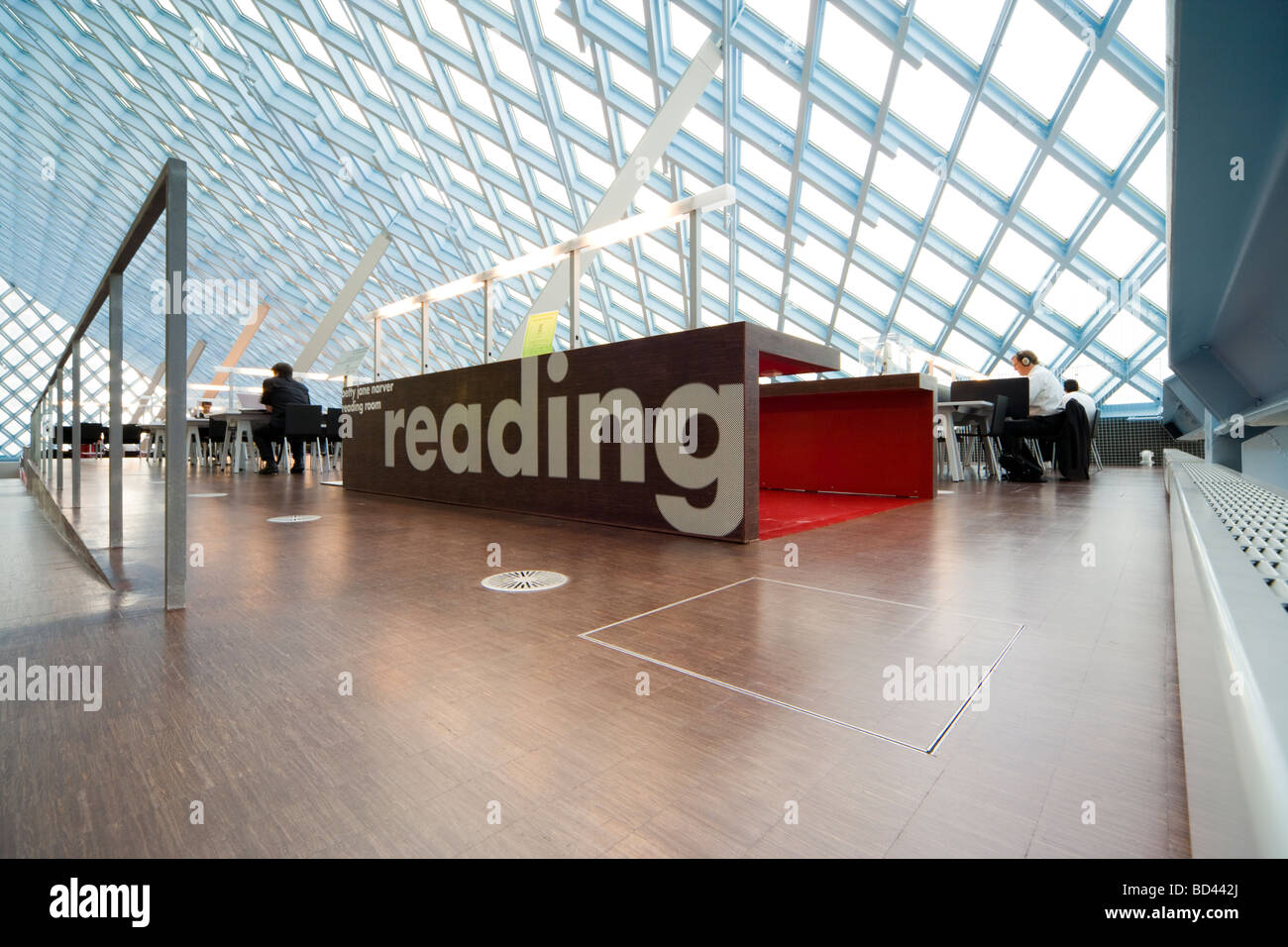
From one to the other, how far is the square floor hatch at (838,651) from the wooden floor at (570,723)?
0.05 feet

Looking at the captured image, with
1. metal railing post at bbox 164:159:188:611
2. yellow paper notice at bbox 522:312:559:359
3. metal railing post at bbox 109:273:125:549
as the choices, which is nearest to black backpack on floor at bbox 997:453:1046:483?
yellow paper notice at bbox 522:312:559:359

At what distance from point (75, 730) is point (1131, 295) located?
15469 millimetres

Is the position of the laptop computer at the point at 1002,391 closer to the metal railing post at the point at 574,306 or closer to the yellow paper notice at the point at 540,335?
the metal railing post at the point at 574,306

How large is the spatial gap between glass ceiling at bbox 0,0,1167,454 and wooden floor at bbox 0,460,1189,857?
17.9 ft

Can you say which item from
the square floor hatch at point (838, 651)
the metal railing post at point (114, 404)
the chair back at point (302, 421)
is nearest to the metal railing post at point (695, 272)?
the square floor hatch at point (838, 651)

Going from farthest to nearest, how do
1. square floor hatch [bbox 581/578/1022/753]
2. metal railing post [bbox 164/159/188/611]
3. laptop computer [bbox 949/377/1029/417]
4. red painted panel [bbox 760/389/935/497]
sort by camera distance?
laptop computer [bbox 949/377/1029/417], red painted panel [bbox 760/389/935/497], metal railing post [bbox 164/159/188/611], square floor hatch [bbox 581/578/1022/753]

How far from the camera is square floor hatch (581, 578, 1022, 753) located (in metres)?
1.22

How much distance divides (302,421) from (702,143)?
9565mm

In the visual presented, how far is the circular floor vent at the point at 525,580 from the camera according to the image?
7.50ft

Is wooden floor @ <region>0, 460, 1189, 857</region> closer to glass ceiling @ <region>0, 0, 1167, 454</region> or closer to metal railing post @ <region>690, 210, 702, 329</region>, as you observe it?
metal railing post @ <region>690, 210, 702, 329</region>

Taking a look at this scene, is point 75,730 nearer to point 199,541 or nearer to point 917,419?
point 199,541

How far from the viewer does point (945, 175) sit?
1085cm

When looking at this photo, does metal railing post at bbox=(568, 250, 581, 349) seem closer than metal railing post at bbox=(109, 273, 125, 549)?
No

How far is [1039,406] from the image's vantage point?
739cm
